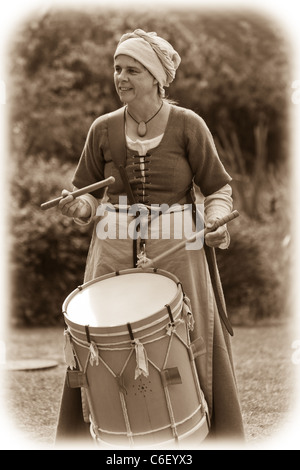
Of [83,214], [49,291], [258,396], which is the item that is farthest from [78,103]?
[83,214]

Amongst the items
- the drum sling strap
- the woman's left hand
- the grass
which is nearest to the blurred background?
the grass

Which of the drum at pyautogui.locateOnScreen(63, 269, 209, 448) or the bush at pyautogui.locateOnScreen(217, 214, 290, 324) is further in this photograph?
the bush at pyautogui.locateOnScreen(217, 214, 290, 324)

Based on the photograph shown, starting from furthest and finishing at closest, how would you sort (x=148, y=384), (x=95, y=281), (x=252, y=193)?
(x=252, y=193), (x=95, y=281), (x=148, y=384)

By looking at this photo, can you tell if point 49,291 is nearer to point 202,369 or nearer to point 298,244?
point 298,244

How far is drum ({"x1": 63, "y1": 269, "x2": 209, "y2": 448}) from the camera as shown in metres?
3.30

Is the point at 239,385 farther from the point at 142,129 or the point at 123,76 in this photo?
the point at 123,76

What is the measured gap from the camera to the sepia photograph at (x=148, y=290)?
340cm

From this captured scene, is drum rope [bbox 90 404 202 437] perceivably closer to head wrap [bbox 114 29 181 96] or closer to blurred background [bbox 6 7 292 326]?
head wrap [bbox 114 29 181 96]

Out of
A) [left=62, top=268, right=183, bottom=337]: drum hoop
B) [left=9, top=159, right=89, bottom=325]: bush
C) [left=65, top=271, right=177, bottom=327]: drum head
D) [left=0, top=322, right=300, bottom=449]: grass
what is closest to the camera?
[left=62, top=268, right=183, bottom=337]: drum hoop

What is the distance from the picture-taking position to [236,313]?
28.2 ft

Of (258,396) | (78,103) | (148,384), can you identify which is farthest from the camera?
(78,103)

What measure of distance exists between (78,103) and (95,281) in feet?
27.6

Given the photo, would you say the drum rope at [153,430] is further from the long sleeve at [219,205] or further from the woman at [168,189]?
the long sleeve at [219,205]

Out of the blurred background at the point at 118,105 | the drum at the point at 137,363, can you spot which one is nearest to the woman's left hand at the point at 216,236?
the drum at the point at 137,363
